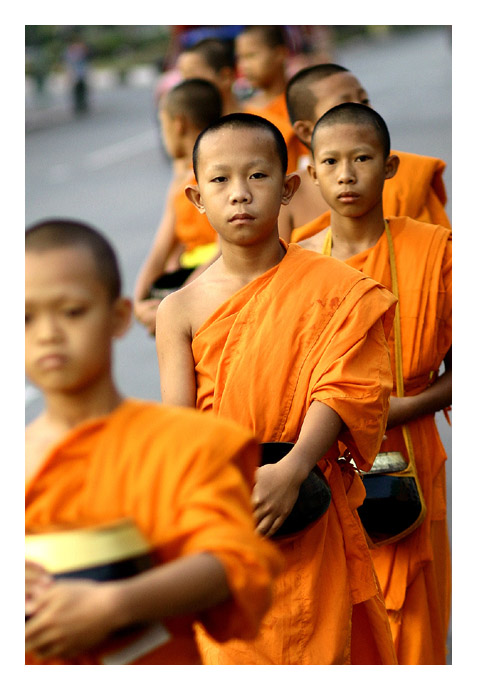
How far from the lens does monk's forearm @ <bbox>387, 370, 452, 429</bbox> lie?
130 inches

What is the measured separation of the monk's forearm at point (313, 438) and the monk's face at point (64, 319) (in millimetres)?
727

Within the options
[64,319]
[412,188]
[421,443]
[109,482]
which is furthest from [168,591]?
[412,188]

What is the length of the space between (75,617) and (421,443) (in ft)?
6.73

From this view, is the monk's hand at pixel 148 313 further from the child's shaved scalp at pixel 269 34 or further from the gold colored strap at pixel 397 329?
the child's shaved scalp at pixel 269 34

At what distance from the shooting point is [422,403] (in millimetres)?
3355

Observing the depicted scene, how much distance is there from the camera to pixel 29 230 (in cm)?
179

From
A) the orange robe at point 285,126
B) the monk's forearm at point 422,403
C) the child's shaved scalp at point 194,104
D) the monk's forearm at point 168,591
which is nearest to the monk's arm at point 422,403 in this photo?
the monk's forearm at point 422,403

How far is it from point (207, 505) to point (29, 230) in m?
0.52

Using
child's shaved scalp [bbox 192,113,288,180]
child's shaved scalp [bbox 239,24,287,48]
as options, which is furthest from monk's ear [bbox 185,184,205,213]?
child's shaved scalp [bbox 239,24,287,48]

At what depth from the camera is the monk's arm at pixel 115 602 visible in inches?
63.3

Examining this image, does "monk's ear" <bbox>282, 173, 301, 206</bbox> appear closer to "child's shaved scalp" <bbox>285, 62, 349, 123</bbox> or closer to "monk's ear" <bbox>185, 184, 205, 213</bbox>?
"monk's ear" <bbox>185, 184, 205, 213</bbox>
